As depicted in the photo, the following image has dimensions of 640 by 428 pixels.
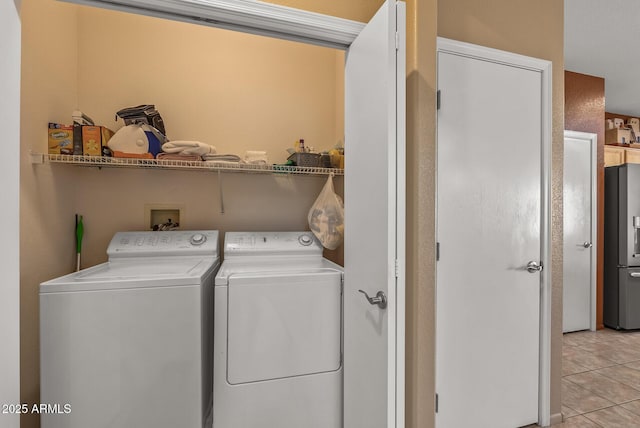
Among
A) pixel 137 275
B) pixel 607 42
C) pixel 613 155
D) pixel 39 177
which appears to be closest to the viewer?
pixel 137 275

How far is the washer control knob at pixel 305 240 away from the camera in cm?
218

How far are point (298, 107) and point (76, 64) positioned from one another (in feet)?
5.00

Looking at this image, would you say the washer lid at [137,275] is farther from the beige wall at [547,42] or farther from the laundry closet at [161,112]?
the beige wall at [547,42]

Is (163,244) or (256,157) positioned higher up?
(256,157)

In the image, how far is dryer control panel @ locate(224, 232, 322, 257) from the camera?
6.78ft

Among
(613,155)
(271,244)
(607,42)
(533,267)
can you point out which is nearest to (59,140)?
(271,244)

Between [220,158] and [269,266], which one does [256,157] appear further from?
[269,266]

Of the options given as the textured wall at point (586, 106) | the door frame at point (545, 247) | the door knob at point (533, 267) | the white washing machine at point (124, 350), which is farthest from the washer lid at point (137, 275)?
the textured wall at point (586, 106)

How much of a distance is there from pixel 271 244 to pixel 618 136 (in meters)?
4.63

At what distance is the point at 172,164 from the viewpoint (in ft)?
6.51

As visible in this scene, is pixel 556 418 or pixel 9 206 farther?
pixel 556 418

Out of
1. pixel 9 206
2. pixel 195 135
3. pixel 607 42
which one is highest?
pixel 607 42

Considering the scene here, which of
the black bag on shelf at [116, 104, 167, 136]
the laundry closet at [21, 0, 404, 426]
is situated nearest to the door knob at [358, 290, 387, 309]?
the laundry closet at [21, 0, 404, 426]

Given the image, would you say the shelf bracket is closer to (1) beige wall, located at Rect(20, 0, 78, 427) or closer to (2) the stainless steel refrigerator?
(1) beige wall, located at Rect(20, 0, 78, 427)
